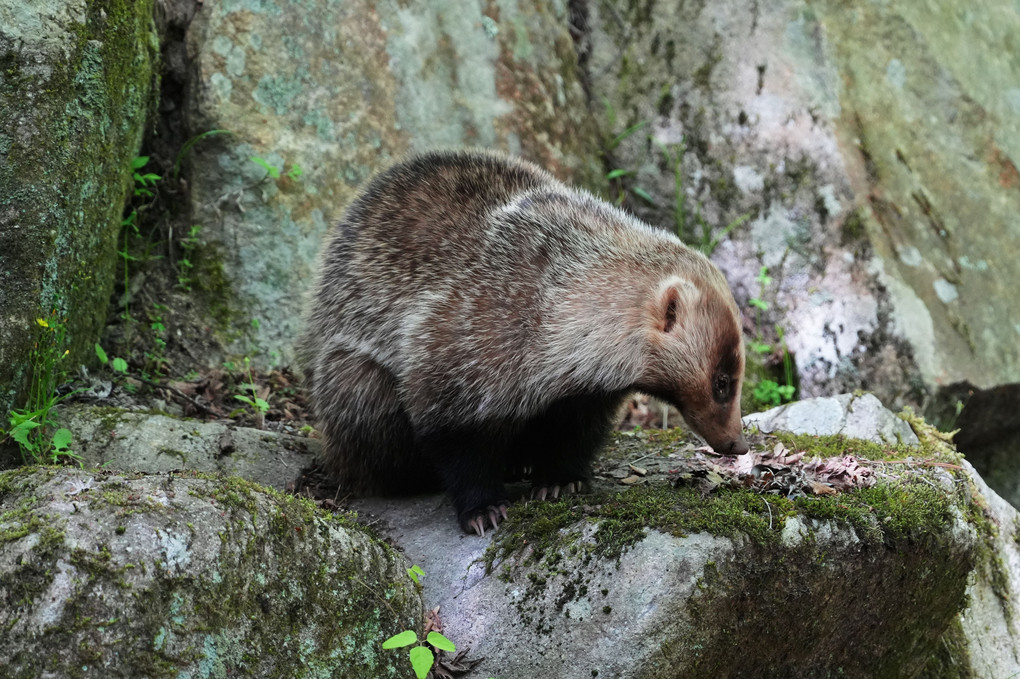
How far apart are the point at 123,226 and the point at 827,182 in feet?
18.9

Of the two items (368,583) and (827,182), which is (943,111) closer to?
(827,182)

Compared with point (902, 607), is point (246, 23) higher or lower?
higher

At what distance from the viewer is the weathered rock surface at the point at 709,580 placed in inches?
147

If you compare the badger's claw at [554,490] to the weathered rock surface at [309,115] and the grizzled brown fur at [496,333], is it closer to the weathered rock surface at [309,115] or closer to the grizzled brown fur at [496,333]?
the grizzled brown fur at [496,333]

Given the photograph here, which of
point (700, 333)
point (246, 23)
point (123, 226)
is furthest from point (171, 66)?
point (700, 333)

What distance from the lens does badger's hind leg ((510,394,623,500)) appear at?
4.78 metres

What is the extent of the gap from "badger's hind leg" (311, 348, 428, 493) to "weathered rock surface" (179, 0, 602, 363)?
4.80 ft

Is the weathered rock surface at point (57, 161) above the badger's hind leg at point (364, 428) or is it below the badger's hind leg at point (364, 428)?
above

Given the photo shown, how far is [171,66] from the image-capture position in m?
6.79

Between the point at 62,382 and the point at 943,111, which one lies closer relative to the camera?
the point at 62,382

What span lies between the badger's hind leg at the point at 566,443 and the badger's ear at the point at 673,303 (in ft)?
1.81

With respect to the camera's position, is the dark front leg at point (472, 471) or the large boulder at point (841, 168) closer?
the dark front leg at point (472, 471)

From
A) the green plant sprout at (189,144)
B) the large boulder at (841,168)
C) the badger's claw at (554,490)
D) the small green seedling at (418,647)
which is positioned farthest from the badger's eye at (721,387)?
the green plant sprout at (189,144)

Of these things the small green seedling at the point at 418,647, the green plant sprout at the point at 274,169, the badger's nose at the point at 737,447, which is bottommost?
the small green seedling at the point at 418,647
